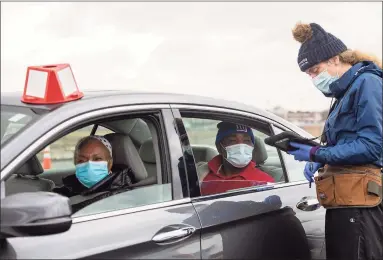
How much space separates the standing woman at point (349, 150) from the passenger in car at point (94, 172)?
3.20 feet

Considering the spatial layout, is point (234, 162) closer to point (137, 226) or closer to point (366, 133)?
point (366, 133)

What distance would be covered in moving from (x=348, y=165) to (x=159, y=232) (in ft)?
3.73

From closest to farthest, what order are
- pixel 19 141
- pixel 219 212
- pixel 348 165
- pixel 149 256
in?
pixel 19 141 < pixel 149 256 < pixel 219 212 < pixel 348 165

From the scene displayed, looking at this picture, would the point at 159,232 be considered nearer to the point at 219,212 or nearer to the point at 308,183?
the point at 219,212

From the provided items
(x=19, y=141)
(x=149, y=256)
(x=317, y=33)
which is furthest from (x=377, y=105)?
(x=19, y=141)

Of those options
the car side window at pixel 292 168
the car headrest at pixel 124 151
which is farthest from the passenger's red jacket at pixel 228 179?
the car headrest at pixel 124 151

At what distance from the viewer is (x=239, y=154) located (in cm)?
371

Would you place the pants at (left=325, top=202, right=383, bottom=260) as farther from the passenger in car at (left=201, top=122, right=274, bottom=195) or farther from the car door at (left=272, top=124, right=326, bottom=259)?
the passenger in car at (left=201, top=122, right=274, bottom=195)

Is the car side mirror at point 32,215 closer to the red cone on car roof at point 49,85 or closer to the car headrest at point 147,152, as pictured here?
the red cone on car roof at point 49,85

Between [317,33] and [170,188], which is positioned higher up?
[317,33]

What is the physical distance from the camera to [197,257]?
2.75m

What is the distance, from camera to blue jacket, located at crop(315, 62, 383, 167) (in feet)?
9.87

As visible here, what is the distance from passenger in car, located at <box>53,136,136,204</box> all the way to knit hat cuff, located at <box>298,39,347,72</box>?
1.18m

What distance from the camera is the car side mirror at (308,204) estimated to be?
3.50 meters
